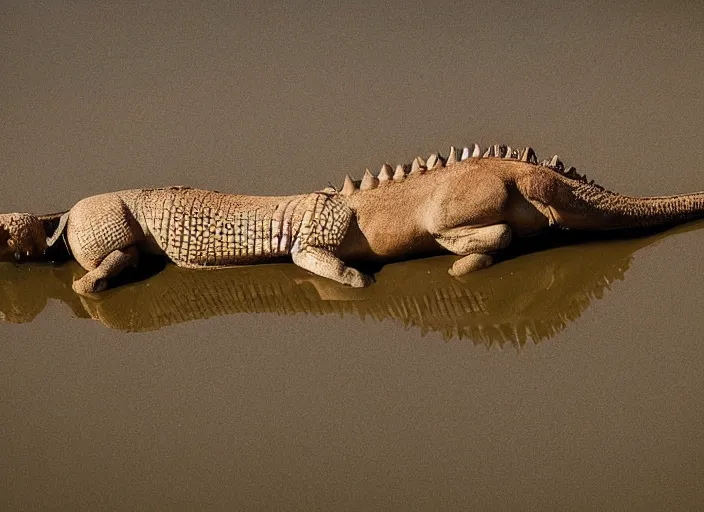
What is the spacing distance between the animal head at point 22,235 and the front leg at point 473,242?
9.73 feet

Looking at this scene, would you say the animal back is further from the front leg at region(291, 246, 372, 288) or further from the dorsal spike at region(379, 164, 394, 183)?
the dorsal spike at region(379, 164, 394, 183)

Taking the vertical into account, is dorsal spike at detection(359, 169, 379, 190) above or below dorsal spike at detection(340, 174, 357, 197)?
above

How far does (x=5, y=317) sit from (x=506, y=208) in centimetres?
370

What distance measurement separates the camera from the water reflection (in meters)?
7.25

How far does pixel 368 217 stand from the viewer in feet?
24.7

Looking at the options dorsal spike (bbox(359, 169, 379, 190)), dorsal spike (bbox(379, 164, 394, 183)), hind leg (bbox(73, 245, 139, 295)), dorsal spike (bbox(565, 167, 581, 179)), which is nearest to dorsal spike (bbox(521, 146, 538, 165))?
dorsal spike (bbox(565, 167, 581, 179))

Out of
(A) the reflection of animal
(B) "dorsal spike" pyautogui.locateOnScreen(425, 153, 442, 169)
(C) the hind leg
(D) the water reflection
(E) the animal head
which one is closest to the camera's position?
(D) the water reflection

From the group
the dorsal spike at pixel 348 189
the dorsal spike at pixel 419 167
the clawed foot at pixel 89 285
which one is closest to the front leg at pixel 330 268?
the dorsal spike at pixel 348 189

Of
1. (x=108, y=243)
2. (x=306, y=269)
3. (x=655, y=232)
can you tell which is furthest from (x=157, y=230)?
(x=655, y=232)

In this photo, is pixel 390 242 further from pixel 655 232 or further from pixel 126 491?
pixel 126 491

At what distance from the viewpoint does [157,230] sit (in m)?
7.74

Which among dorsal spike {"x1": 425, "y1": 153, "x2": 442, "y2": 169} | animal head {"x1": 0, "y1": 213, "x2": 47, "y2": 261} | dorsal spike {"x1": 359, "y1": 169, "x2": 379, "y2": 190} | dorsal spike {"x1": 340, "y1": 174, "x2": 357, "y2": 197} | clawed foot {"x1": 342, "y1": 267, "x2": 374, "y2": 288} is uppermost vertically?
dorsal spike {"x1": 425, "y1": 153, "x2": 442, "y2": 169}

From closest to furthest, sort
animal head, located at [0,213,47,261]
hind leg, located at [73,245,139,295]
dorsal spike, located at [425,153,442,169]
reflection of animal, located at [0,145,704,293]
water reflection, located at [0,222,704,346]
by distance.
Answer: water reflection, located at [0,222,704,346]
reflection of animal, located at [0,145,704,293]
dorsal spike, located at [425,153,442,169]
hind leg, located at [73,245,139,295]
animal head, located at [0,213,47,261]

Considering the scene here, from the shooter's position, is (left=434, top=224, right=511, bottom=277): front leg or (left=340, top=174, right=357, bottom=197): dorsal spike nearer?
(left=434, top=224, right=511, bottom=277): front leg
